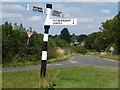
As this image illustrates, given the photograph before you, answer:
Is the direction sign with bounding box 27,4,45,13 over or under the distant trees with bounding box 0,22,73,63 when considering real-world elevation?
over

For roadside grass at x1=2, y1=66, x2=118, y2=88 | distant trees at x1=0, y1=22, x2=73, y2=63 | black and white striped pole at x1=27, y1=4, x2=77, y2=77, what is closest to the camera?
roadside grass at x1=2, y1=66, x2=118, y2=88

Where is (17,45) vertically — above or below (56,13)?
below

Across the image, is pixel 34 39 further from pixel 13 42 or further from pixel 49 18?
pixel 49 18

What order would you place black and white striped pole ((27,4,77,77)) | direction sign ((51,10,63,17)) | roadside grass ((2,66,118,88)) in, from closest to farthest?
roadside grass ((2,66,118,88)), black and white striped pole ((27,4,77,77)), direction sign ((51,10,63,17))

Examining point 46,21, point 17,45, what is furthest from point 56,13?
point 17,45

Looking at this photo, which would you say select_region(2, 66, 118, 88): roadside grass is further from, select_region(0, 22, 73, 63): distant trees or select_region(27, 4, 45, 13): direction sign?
select_region(0, 22, 73, 63): distant trees

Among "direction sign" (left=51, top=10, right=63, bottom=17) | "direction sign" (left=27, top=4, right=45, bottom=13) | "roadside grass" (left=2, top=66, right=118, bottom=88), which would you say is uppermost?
"direction sign" (left=27, top=4, right=45, bottom=13)

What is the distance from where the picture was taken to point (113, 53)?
44719mm

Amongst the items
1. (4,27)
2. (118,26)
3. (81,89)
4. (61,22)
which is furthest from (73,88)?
(118,26)

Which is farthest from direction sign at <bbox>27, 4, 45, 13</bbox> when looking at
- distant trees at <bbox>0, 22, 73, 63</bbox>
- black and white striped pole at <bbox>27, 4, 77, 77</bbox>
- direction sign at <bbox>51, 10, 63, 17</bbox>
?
distant trees at <bbox>0, 22, 73, 63</bbox>

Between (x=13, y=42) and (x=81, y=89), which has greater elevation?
(x=13, y=42)

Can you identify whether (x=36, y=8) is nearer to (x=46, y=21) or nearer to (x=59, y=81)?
(x=46, y=21)

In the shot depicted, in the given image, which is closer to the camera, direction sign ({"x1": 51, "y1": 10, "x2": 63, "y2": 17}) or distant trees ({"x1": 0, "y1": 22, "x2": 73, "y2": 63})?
direction sign ({"x1": 51, "y1": 10, "x2": 63, "y2": 17})

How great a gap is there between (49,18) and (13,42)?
11154 millimetres
